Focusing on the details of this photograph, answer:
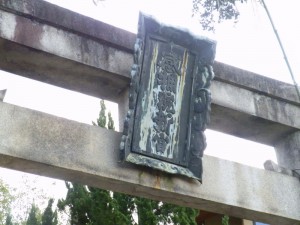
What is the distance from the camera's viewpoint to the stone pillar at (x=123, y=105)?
379 centimetres

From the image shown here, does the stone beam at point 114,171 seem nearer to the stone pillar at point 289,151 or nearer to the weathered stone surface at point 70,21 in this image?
the stone pillar at point 289,151

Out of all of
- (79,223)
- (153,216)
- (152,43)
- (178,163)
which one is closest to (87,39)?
(152,43)

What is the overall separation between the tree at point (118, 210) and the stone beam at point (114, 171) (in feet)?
5.78

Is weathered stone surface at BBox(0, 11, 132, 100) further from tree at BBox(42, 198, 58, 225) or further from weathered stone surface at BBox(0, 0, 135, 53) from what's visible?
tree at BBox(42, 198, 58, 225)

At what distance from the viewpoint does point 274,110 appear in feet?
14.6

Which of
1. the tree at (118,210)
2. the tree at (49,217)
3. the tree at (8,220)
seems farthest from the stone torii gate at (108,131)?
the tree at (8,220)

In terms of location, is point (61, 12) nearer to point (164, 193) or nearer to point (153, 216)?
point (164, 193)

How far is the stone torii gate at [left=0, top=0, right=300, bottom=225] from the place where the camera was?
10.6 ft

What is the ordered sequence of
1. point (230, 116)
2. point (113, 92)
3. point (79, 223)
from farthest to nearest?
point (79, 223) → point (230, 116) → point (113, 92)

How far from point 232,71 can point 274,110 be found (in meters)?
0.62

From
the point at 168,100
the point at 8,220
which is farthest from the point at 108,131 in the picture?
the point at 8,220

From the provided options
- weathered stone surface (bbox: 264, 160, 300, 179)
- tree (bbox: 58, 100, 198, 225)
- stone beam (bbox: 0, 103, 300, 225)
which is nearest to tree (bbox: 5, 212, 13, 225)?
tree (bbox: 58, 100, 198, 225)

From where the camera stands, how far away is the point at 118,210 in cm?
594

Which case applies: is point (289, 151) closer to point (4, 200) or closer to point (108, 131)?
point (108, 131)
